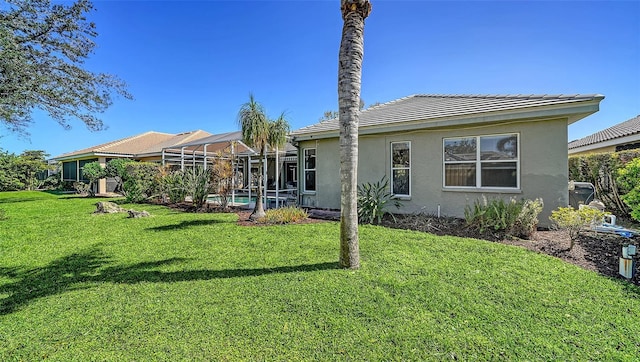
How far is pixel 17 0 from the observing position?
1035 centimetres

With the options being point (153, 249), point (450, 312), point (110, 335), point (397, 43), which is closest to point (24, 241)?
point (153, 249)

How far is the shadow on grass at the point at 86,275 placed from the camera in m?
4.58

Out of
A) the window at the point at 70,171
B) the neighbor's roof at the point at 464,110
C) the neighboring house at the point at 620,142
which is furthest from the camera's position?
the window at the point at 70,171

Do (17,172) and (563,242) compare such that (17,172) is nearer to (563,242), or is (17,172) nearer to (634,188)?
(563,242)

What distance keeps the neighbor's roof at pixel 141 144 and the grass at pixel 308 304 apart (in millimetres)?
22234

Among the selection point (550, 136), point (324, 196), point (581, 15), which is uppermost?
point (581, 15)

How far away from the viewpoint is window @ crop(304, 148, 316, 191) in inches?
520

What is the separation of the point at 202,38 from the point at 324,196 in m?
11.1

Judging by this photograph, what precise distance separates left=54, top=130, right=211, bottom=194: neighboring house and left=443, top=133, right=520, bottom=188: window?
2101 centimetres

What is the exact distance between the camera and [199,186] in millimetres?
13125

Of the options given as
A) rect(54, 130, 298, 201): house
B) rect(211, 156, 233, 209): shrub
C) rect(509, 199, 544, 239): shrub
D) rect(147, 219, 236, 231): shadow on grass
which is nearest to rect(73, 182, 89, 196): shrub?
rect(54, 130, 298, 201): house

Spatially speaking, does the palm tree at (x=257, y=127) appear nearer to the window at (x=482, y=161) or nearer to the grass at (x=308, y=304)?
the grass at (x=308, y=304)

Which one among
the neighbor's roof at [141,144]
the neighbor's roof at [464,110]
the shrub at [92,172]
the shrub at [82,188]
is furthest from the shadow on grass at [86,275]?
the shrub at [82,188]

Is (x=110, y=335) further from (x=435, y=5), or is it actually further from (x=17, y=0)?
(x=17, y=0)
